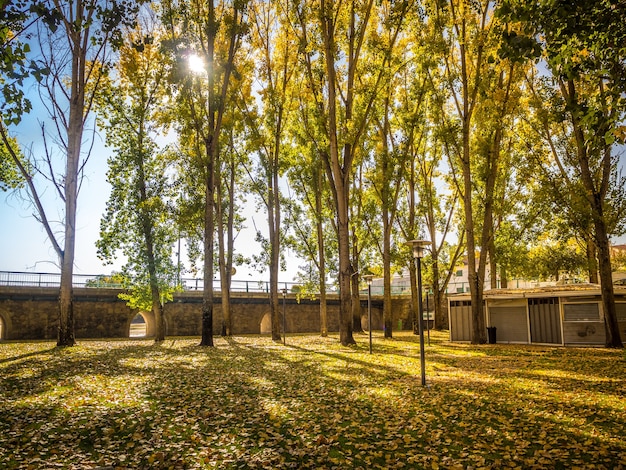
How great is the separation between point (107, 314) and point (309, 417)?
83.2ft

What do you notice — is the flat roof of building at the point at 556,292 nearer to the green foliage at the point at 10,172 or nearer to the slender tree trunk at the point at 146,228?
the slender tree trunk at the point at 146,228

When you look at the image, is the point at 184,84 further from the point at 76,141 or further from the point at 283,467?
the point at 283,467

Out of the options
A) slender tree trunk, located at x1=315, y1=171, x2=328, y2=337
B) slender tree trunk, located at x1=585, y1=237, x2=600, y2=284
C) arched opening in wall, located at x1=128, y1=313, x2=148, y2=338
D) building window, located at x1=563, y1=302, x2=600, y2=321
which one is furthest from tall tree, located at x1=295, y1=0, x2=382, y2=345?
arched opening in wall, located at x1=128, y1=313, x2=148, y2=338

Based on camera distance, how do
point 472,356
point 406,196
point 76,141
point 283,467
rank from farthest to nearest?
1. point 406,196
2. point 76,141
3. point 472,356
4. point 283,467

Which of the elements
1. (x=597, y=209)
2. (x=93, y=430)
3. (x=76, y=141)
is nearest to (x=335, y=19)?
(x=76, y=141)

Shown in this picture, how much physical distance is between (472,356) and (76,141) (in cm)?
1814

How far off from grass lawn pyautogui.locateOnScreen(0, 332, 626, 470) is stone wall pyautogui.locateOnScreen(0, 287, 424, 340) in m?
15.4

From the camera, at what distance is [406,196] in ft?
108

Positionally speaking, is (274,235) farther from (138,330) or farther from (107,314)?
(138,330)

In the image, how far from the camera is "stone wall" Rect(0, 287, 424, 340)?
2575 centimetres

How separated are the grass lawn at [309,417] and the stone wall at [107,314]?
1541 cm

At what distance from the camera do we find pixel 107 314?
94.3 feet

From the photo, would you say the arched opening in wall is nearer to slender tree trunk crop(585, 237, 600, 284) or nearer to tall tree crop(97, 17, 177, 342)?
tall tree crop(97, 17, 177, 342)

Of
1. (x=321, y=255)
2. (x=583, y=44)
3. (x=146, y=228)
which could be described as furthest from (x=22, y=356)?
(x=583, y=44)
